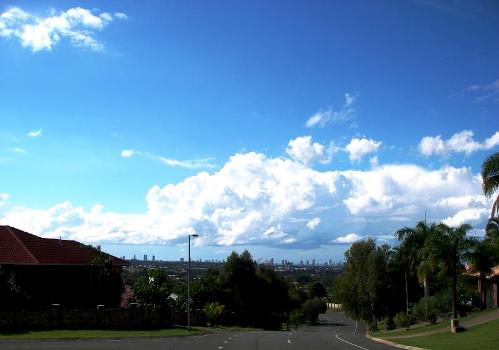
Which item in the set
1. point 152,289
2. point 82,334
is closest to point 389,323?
point 152,289

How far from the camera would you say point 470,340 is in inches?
1144

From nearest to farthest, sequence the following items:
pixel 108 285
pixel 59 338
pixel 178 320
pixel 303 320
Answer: pixel 59 338 → pixel 108 285 → pixel 178 320 → pixel 303 320

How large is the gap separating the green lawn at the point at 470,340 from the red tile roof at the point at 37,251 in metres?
29.1

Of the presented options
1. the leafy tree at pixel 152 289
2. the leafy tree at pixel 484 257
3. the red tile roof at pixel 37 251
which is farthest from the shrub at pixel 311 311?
the leafy tree at pixel 484 257

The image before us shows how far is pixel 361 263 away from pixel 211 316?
22.5 meters

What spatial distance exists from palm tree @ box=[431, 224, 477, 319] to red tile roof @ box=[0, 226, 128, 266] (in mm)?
26809

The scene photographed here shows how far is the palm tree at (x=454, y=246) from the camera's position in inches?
1596

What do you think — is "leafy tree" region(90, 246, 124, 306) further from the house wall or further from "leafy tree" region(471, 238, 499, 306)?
"leafy tree" region(471, 238, 499, 306)

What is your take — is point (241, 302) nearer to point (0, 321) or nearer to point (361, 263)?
point (361, 263)

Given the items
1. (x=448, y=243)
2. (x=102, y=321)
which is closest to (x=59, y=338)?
(x=102, y=321)

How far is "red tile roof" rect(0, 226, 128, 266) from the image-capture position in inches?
1866

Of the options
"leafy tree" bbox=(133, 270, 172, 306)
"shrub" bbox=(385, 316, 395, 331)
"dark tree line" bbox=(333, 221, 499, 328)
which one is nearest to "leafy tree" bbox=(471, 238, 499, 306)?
"dark tree line" bbox=(333, 221, 499, 328)

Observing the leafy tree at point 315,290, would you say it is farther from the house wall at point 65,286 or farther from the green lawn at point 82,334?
the green lawn at point 82,334

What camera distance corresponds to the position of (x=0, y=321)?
38375mm
